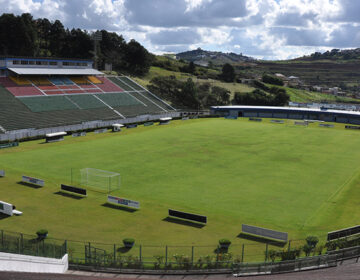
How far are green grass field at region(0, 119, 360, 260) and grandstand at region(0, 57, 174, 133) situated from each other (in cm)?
1148

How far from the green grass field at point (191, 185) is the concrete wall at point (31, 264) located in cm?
565

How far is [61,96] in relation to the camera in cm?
8925

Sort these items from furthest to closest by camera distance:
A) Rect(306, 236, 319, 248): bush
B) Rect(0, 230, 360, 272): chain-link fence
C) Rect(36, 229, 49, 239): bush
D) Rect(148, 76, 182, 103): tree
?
Rect(148, 76, 182, 103): tree < Rect(36, 229, 49, 239): bush < Rect(306, 236, 319, 248): bush < Rect(0, 230, 360, 272): chain-link fence

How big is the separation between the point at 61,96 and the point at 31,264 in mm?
74879

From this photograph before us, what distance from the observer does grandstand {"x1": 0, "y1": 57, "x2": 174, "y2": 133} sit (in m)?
75.6

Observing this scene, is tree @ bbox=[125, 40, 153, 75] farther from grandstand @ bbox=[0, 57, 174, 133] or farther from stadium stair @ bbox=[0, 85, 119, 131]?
stadium stair @ bbox=[0, 85, 119, 131]

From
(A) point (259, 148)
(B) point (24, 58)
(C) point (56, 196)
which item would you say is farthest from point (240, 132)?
(B) point (24, 58)

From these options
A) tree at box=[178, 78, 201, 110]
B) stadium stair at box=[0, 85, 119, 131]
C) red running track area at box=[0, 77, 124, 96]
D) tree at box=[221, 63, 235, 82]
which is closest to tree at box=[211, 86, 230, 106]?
tree at box=[178, 78, 201, 110]

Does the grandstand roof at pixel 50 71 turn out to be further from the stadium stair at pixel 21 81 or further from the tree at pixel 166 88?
the tree at pixel 166 88

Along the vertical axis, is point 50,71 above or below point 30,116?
above

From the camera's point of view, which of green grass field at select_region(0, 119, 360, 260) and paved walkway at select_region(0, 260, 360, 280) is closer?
paved walkway at select_region(0, 260, 360, 280)

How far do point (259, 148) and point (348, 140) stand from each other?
2287cm

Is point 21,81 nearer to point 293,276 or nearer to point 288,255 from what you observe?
point 288,255

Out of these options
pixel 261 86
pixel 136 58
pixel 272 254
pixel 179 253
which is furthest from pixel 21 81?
pixel 261 86
